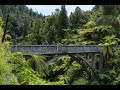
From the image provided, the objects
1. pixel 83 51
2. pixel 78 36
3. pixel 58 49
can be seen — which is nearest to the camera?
pixel 58 49

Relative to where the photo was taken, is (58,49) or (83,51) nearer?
(58,49)

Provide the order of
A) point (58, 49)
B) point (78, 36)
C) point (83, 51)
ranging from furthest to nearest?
point (78, 36)
point (83, 51)
point (58, 49)

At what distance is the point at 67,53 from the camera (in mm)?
10664

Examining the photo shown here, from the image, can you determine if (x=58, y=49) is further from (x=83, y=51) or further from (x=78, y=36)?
(x=78, y=36)

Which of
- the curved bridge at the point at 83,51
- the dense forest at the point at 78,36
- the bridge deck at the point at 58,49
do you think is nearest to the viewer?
the bridge deck at the point at 58,49

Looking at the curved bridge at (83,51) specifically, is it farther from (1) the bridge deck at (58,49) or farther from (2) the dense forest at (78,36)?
(2) the dense forest at (78,36)

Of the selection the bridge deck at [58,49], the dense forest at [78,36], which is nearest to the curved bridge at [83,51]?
the bridge deck at [58,49]

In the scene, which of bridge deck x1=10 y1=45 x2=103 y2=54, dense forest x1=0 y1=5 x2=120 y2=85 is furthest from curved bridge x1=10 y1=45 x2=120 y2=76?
dense forest x1=0 y1=5 x2=120 y2=85

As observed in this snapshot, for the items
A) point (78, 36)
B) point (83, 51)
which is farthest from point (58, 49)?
point (78, 36)

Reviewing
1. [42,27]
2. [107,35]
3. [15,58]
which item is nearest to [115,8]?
[107,35]

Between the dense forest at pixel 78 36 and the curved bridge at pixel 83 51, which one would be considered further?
the dense forest at pixel 78 36

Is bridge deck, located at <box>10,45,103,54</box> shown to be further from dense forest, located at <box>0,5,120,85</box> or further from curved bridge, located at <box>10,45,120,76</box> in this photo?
dense forest, located at <box>0,5,120,85</box>
